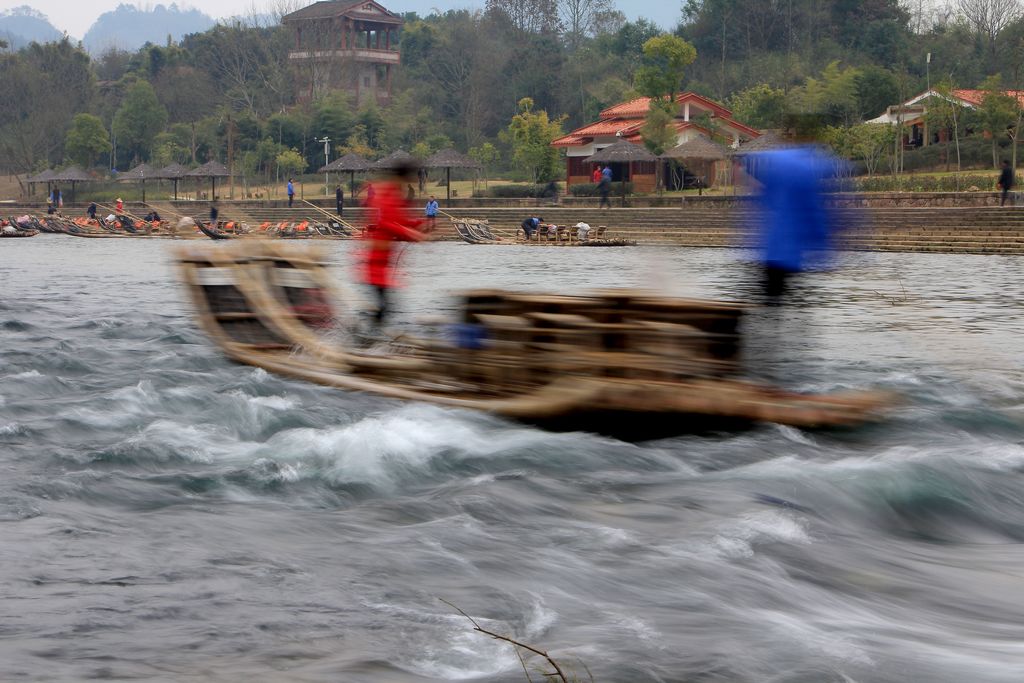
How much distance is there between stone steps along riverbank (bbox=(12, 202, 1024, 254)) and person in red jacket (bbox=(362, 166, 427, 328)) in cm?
998

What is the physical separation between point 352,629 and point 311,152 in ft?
167

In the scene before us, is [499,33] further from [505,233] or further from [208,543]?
[208,543]

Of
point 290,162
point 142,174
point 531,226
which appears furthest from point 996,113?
point 142,174

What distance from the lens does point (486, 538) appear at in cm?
457

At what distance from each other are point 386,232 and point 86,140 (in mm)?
51451

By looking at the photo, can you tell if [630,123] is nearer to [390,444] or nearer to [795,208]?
[795,208]

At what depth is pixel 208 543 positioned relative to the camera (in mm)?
4410

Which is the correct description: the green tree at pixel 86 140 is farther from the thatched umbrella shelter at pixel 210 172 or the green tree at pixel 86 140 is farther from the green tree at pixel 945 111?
the green tree at pixel 945 111

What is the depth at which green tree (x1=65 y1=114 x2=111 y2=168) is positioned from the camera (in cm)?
5534

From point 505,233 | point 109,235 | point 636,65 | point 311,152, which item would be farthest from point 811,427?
point 636,65

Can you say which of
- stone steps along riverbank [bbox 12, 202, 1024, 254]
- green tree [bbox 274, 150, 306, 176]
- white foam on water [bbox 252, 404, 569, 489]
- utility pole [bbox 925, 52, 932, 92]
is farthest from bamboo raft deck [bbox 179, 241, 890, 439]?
green tree [bbox 274, 150, 306, 176]

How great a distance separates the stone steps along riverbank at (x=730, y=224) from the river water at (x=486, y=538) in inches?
459

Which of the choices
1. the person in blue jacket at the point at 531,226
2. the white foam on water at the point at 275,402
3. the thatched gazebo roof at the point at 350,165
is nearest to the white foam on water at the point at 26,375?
the white foam on water at the point at 275,402

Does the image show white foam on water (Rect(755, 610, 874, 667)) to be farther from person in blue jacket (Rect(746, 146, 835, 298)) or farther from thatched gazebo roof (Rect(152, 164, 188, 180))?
thatched gazebo roof (Rect(152, 164, 188, 180))
